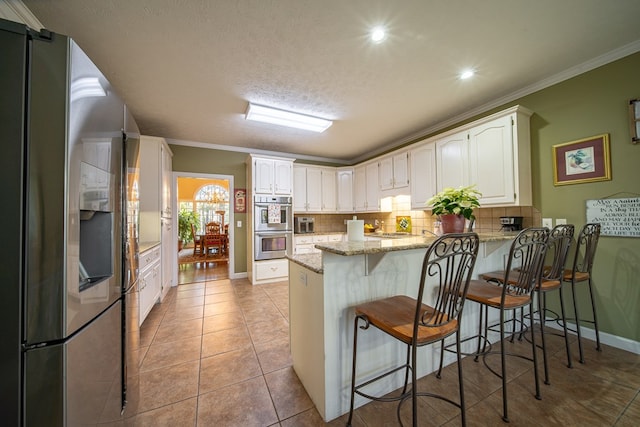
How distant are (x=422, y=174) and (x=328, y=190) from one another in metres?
2.10

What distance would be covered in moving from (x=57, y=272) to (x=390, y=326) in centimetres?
127

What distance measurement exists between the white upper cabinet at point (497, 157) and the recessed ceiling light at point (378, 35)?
5.39 feet

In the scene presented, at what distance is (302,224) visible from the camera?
476 cm

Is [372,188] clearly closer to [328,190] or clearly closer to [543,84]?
[328,190]

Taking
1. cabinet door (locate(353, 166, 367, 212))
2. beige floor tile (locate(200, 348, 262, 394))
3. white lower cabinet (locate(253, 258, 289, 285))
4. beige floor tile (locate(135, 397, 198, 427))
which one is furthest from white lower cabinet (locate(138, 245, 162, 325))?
cabinet door (locate(353, 166, 367, 212))

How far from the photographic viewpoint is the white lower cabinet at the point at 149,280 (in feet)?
8.00

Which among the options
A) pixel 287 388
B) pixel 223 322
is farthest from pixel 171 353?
pixel 287 388

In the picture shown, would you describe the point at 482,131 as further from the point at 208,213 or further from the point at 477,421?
the point at 208,213

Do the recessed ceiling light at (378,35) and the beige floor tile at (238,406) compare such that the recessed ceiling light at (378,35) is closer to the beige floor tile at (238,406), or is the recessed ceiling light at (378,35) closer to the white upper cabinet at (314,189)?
the beige floor tile at (238,406)

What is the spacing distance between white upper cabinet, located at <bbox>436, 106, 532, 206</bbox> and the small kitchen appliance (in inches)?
8.9

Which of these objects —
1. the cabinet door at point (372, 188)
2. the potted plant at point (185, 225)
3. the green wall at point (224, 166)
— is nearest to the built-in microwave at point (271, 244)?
the green wall at point (224, 166)

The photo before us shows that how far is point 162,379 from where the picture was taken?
1.73m

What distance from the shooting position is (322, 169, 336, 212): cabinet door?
5025 millimetres

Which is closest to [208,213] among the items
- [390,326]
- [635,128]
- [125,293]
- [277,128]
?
[277,128]
